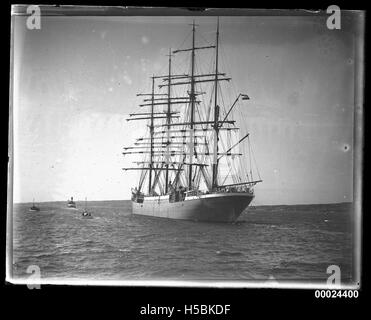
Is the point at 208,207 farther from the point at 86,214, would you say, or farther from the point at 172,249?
the point at 86,214

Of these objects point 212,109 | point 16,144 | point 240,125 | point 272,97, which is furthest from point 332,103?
point 16,144

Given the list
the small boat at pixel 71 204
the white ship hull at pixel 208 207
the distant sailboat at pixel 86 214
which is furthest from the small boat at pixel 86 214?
the white ship hull at pixel 208 207

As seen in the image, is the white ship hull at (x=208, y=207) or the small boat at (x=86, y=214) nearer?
the small boat at (x=86, y=214)

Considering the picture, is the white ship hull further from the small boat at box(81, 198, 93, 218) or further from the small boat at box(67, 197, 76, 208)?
the small boat at box(67, 197, 76, 208)

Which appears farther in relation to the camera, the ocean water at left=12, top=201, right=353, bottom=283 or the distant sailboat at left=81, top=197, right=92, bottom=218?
the distant sailboat at left=81, top=197, right=92, bottom=218

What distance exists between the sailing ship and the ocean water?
691mm

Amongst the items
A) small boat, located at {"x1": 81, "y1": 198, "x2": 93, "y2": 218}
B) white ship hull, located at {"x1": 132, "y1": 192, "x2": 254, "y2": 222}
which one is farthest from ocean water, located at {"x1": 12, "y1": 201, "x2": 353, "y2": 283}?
white ship hull, located at {"x1": 132, "y1": 192, "x2": 254, "y2": 222}

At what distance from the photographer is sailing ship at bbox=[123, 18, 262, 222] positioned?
21.2 feet

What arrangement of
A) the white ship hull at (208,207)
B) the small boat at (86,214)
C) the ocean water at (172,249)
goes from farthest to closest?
the white ship hull at (208,207) < the small boat at (86,214) < the ocean water at (172,249)

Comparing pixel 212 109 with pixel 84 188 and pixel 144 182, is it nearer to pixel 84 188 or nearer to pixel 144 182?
pixel 144 182

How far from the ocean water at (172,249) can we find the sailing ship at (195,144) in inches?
27.2

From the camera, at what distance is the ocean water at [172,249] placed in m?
5.97

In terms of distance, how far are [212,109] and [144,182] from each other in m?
1.62

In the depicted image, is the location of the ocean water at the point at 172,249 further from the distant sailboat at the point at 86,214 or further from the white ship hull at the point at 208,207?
the white ship hull at the point at 208,207
